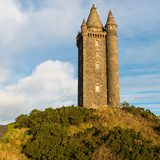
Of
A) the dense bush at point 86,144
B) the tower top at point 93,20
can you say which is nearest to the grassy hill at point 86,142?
the dense bush at point 86,144

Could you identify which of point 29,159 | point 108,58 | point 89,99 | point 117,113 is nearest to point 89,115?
point 117,113

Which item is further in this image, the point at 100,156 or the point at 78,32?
the point at 78,32

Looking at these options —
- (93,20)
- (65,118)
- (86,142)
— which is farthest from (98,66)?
(86,142)

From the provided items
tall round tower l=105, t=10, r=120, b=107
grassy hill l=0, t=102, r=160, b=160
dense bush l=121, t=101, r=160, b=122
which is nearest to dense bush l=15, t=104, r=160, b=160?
grassy hill l=0, t=102, r=160, b=160

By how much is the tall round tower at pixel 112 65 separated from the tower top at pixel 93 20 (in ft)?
6.08

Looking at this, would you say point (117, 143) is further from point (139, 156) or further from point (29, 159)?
point (29, 159)

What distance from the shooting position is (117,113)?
1983cm

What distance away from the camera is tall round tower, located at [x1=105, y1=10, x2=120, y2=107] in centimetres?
3360

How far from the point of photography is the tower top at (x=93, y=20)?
123ft

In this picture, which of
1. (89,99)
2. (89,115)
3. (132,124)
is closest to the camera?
(132,124)

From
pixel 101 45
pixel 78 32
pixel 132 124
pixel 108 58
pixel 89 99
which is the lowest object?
pixel 132 124

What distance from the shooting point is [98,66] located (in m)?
35.2

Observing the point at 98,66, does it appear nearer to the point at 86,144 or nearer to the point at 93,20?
the point at 93,20

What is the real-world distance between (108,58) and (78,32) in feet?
33.0
